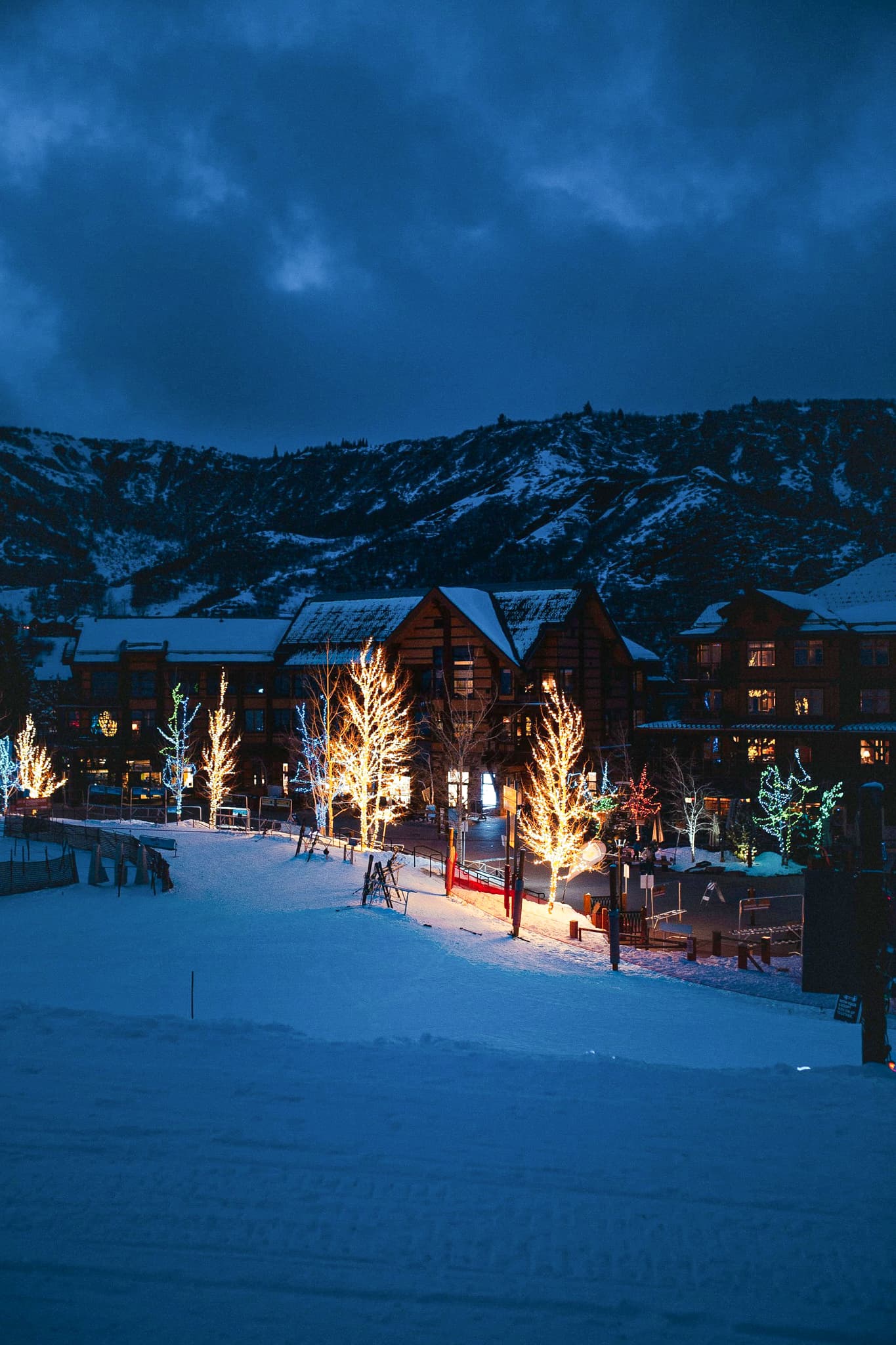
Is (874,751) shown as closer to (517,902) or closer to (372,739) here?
(372,739)

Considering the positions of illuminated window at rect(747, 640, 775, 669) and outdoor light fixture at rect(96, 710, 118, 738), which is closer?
illuminated window at rect(747, 640, 775, 669)

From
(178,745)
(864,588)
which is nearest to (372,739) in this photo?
(178,745)

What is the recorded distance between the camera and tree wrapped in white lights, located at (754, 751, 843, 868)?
3241 centimetres

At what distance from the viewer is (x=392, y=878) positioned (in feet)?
74.0

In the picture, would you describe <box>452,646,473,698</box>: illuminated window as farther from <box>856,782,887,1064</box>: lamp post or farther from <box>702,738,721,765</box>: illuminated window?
<box>856,782,887,1064</box>: lamp post

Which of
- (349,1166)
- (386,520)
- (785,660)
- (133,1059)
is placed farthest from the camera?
(386,520)

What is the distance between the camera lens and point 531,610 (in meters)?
45.1

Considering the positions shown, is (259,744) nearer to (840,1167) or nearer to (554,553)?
(840,1167)

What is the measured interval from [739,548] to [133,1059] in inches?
4441

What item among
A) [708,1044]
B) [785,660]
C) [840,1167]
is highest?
[785,660]

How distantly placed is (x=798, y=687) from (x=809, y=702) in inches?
36.7

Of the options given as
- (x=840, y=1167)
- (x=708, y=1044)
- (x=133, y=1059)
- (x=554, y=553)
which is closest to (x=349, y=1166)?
(x=133, y=1059)

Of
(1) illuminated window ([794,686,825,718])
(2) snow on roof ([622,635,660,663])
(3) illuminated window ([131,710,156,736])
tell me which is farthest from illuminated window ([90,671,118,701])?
(1) illuminated window ([794,686,825,718])

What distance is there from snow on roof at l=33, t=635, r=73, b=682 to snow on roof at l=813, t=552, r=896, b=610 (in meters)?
50.9
